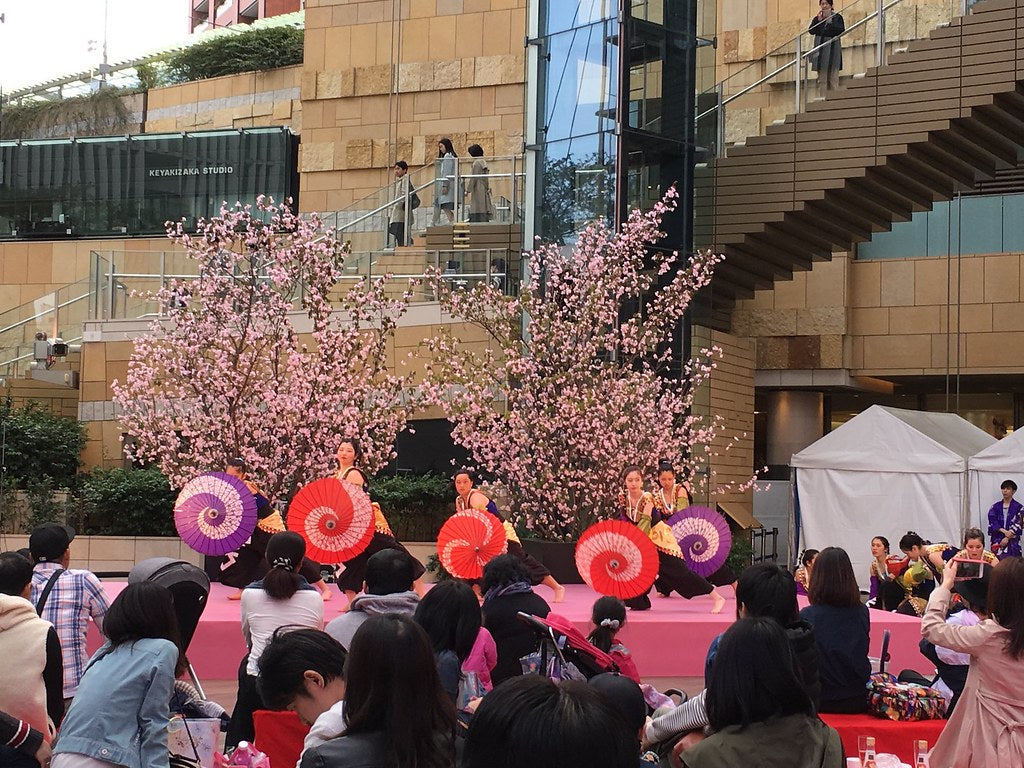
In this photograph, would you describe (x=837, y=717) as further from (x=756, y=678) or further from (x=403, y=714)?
(x=403, y=714)

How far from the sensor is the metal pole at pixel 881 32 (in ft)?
56.5

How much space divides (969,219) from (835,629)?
1789cm

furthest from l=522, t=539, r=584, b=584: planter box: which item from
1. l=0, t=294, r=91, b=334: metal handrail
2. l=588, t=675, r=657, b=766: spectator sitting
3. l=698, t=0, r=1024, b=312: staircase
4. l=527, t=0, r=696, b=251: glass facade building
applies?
l=588, t=675, r=657, b=766: spectator sitting

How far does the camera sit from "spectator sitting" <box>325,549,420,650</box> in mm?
5629

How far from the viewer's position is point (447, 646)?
16.2ft

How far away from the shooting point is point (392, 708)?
3230mm

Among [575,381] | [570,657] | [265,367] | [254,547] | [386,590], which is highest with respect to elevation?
[265,367]

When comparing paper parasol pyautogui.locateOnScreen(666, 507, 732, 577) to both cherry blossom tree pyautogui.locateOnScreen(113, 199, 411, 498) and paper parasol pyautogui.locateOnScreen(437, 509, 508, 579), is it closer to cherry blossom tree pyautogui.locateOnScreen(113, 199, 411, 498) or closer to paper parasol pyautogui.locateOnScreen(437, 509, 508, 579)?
paper parasol pyautogui.locateOnScreen(437, 509, 508, 579)

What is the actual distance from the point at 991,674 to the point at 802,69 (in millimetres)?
13639

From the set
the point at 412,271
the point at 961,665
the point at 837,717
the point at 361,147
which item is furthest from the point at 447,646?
the point at 361,147

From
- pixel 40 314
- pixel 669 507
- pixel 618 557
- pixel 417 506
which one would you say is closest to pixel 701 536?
pixel 669 507

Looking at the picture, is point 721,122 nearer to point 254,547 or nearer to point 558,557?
point 558,557

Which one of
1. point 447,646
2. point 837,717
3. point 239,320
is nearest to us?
point 447,646

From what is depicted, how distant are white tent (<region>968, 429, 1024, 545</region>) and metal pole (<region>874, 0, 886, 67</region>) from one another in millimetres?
4886
